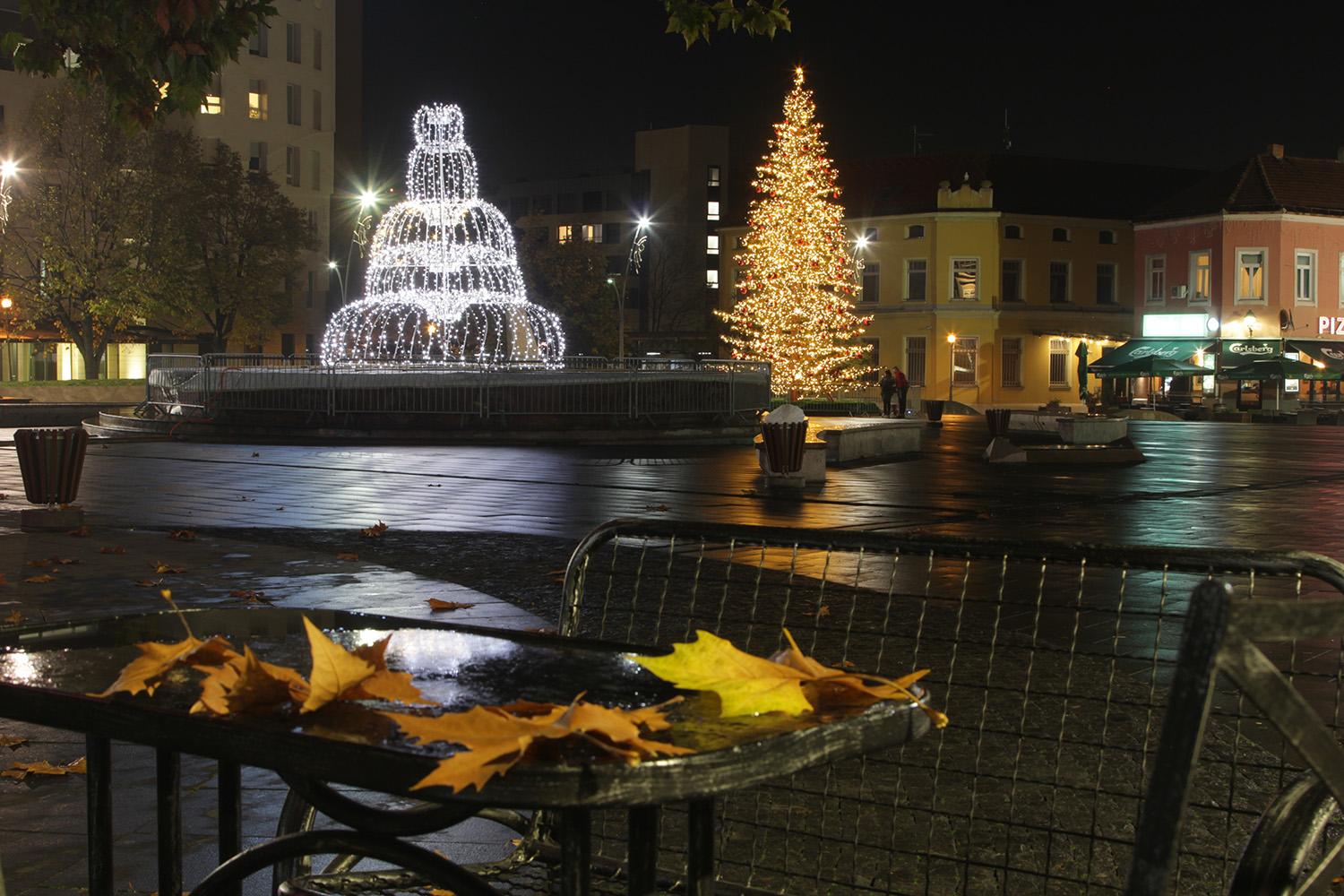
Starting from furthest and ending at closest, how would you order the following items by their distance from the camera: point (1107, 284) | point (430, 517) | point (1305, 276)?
point (1107, 284)
point (1305, 276)
point (430, 517)

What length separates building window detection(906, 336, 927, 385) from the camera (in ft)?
219

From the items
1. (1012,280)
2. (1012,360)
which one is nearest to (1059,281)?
(1012,280)

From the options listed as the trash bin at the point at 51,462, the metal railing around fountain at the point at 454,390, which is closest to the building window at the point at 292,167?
the metal railing around fountain at the point at 454,390

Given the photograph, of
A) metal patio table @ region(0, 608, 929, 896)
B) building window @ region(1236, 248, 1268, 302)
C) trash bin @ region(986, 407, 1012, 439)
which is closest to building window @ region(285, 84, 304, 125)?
building window @ region(1236, 248, 1268, 302)

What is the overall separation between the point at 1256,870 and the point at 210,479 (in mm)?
19120

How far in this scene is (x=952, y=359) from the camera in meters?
64.9

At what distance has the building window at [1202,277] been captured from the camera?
186 ft

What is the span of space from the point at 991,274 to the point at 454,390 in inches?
1584

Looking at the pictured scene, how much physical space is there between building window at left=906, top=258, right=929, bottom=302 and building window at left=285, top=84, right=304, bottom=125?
28.7m

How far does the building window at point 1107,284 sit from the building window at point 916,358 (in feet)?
29.0

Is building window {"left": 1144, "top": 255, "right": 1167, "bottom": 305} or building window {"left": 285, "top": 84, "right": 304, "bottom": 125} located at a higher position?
building window {"left": 285, "top": 84, "right": 304, "bottom": 125}

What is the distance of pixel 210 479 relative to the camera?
20.2 metres

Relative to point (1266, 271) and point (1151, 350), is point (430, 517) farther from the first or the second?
point (1151, 350)

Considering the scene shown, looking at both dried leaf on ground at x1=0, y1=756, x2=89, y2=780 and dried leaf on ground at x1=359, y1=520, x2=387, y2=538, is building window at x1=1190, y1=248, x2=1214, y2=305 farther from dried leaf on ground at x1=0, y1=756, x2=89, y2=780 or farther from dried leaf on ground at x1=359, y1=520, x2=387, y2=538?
dried leaf on ground at x1=0, y1=756, x2=89, y2=780
